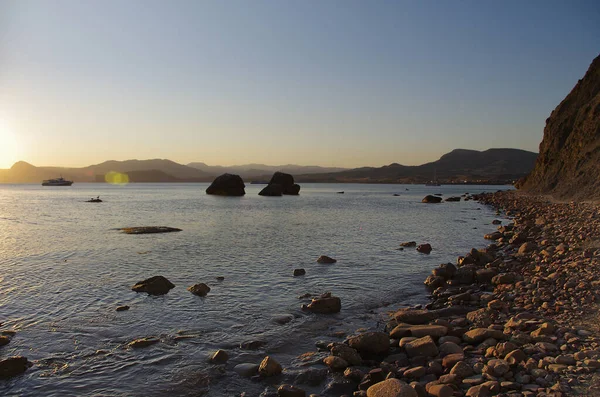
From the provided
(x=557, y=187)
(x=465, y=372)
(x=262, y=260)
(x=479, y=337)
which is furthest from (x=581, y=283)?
(x=557, y=187)

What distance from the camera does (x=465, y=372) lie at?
800 centimetres

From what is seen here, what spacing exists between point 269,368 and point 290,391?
3.94ft

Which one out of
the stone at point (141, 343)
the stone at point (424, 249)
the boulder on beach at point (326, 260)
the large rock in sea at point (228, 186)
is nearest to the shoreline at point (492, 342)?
the stone at point (141, 343)

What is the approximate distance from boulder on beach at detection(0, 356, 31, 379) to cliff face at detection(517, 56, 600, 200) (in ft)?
149

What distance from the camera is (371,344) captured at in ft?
33.0

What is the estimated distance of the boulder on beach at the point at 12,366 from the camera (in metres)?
8.97

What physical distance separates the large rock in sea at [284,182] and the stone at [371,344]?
114076 millimetres

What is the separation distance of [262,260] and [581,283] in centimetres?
1583

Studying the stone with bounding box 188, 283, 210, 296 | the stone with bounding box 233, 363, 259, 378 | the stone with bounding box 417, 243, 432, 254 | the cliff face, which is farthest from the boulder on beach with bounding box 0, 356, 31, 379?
the cliff face

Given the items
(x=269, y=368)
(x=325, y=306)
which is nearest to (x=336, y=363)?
(x=269, y=368)

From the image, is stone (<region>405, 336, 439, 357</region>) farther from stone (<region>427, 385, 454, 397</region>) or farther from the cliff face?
the cliff face

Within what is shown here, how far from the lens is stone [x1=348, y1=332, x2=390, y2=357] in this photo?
10047mm

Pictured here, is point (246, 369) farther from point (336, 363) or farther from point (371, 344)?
point (371, 344)

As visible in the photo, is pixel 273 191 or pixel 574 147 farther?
pixel 273 191
